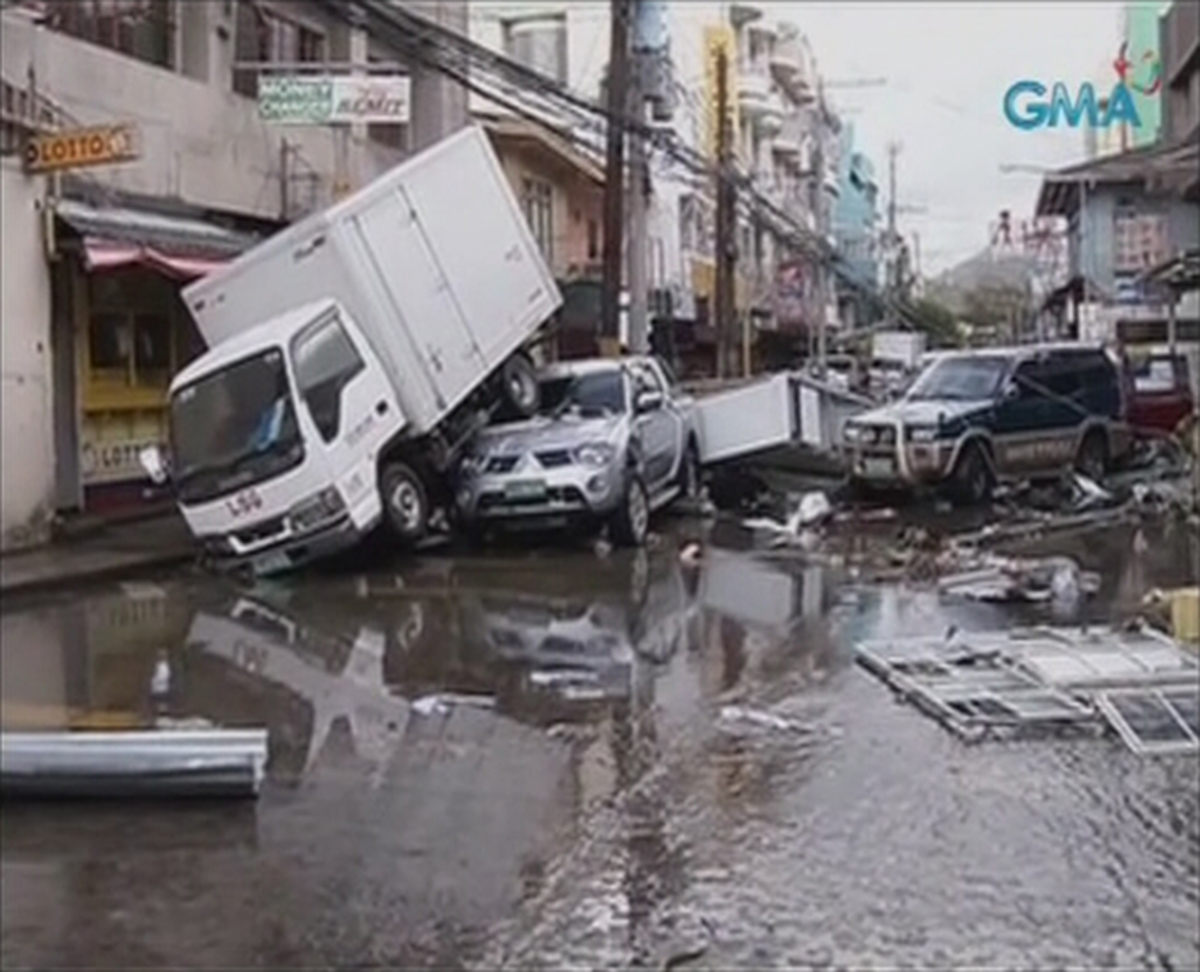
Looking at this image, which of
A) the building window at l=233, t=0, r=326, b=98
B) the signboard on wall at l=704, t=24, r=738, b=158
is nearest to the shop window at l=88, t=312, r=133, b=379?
the building window at l=233, t=0, r=326, b=98

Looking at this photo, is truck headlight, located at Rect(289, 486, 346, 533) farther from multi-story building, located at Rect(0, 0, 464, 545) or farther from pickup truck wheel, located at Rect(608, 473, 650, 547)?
multi-story building, located at Rect(0, 0, 464, 545)

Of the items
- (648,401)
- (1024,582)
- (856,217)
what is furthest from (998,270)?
(856,217)

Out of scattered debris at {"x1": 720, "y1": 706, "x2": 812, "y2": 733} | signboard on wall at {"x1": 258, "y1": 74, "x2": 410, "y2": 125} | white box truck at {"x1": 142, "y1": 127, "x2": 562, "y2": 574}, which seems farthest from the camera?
signboard on wall at {"x1": 258, "y1": 74, "x2": 410, "y2": 125}

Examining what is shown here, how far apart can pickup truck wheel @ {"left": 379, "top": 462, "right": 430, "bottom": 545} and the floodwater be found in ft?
14.9

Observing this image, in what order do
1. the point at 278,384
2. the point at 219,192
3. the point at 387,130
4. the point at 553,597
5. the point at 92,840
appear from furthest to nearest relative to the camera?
the point at 387,130 → the point at 219,192 → the point at 278,384 → the point at 553,597 → the point at 92,840

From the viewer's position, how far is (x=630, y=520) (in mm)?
20938

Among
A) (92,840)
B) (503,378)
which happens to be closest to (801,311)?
(503,378)

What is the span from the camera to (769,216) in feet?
194

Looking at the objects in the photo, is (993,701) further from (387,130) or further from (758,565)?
(387,130)

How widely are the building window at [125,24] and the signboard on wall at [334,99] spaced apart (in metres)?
2.34

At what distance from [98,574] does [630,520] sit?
556cm

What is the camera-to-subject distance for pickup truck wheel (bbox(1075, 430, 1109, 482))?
26.8 metres

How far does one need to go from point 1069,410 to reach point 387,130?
41.5ft

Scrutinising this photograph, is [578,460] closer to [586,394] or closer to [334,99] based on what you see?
[586,394]
